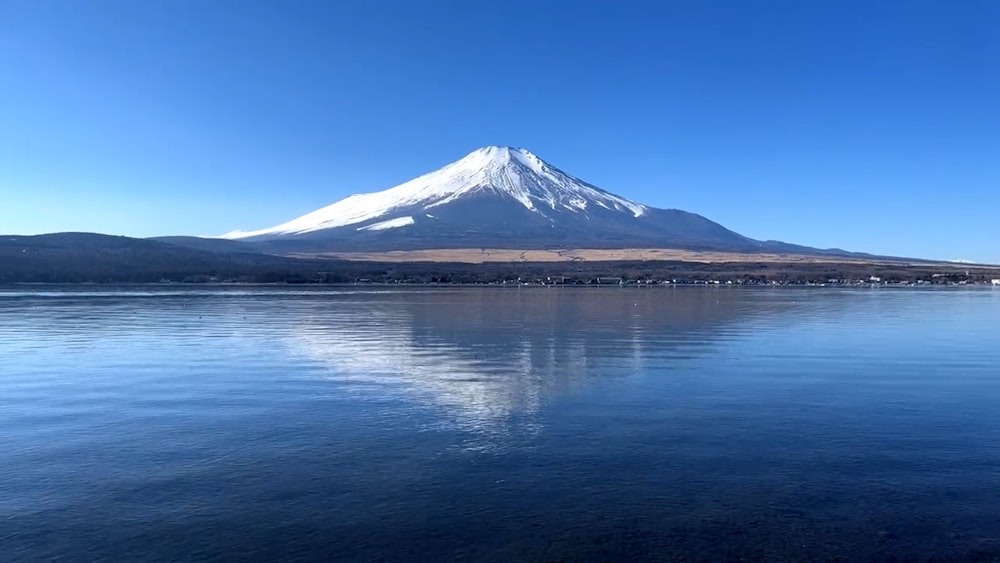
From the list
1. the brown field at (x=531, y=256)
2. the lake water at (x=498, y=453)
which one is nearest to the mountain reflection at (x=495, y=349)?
the lake water at (x=498, y=453)

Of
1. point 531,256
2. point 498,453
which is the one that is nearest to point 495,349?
point 498,453

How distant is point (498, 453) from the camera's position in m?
11.6

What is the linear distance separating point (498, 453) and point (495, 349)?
12485 mm

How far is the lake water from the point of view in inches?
333

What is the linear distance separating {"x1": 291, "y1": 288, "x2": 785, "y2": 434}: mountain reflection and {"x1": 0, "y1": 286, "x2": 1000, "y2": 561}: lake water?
15 cm

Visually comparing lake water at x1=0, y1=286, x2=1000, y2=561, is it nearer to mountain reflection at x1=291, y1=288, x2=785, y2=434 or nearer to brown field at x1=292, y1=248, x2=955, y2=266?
mountain reflection at x1=291, y1=288, x2=785, y2=434

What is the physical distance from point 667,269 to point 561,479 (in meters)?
108

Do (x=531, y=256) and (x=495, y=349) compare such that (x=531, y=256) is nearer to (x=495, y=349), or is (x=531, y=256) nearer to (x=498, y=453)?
(x=495, y=349)

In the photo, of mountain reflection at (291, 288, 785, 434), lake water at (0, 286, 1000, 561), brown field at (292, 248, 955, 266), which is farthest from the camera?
brown field at (292, 248, 955, 266)

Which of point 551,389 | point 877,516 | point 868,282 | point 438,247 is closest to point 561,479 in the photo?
point 877,516

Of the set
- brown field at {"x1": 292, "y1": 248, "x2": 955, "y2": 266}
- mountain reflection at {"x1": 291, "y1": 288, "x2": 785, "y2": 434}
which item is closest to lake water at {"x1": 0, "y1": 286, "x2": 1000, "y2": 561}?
mountain reflection at {"x1": 291, "y1": 288, "x2": 785, "y2": 434}

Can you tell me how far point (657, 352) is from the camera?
23.4 m

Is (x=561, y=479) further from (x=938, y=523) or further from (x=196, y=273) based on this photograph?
(x=196, y=273)

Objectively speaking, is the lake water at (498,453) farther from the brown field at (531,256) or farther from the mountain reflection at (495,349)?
the brown field at (531,256)
